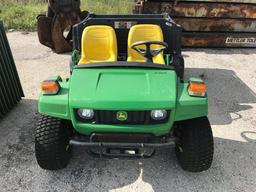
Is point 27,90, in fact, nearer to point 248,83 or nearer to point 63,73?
point 63,73

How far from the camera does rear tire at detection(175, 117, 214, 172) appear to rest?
2.87 m

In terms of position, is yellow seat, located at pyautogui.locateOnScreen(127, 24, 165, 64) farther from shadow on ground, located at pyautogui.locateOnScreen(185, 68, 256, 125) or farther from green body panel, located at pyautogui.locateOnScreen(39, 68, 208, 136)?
shadow on ground, located at pyautogui.locateOnScreen(185, 68, 256, 125)

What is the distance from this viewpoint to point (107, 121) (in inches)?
104

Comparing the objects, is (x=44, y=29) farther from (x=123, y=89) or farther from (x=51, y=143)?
(x=123, y=89)

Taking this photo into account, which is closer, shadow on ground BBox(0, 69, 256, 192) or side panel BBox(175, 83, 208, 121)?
side panel BBox(175, 83, 208, 121)

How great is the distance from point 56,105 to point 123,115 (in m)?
0.63

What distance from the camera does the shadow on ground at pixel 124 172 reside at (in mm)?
2930

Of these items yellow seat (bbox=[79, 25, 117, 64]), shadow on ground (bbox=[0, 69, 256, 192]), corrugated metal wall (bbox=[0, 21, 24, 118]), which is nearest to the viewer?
shadow on ground (bbox=[0, 69, 256, 192])

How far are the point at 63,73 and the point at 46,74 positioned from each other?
31cm

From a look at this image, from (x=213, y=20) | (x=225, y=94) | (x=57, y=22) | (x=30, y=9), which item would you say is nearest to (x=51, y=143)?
(x=225, y=94)

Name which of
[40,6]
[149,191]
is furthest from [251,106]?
[40,6]

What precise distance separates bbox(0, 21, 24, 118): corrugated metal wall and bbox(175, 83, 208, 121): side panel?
2.59 m

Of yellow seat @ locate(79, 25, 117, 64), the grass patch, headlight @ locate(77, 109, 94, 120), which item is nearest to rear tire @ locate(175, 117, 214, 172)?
headlight @ locate(77, 109, 94, 120)

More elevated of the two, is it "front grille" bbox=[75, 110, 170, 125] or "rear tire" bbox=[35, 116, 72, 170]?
"front grille" bbox=[75, 110, 170, 125]
